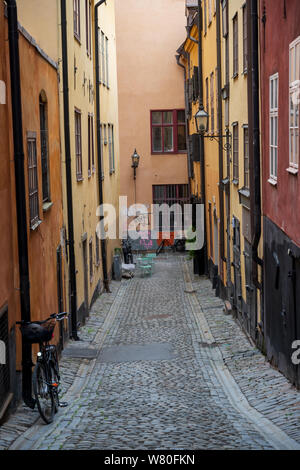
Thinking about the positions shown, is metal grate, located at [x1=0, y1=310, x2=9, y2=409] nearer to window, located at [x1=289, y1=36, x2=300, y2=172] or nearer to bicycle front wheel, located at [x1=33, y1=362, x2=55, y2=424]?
bicycle front wheel, located at [x1=33, y1=362, x2=55, y2=424]

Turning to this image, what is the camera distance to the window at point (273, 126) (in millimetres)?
10812

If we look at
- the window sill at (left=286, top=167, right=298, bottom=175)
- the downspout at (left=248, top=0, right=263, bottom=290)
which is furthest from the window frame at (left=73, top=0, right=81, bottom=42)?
the window sill at (left=286, top=167, right=298, bottom=175)

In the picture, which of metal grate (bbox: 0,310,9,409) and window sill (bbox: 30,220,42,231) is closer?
metal grate (bbox: 0,310,9,409)

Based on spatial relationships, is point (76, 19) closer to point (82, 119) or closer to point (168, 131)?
point (82, 119)

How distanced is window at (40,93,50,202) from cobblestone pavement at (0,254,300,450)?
2.99 metres

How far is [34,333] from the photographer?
28.2ft

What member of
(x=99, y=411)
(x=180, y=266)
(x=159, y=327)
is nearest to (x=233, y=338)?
(x=159, y=327)

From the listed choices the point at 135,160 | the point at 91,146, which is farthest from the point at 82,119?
the point at 135,160

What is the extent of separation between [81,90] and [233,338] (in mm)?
7244

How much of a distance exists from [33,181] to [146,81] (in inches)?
888

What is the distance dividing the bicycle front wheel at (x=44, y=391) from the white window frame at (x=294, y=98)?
3.83 meters

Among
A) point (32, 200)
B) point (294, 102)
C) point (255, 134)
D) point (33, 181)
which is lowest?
point (32, 200)

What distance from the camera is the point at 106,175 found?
24.1m

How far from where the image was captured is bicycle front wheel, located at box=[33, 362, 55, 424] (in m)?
8.30
